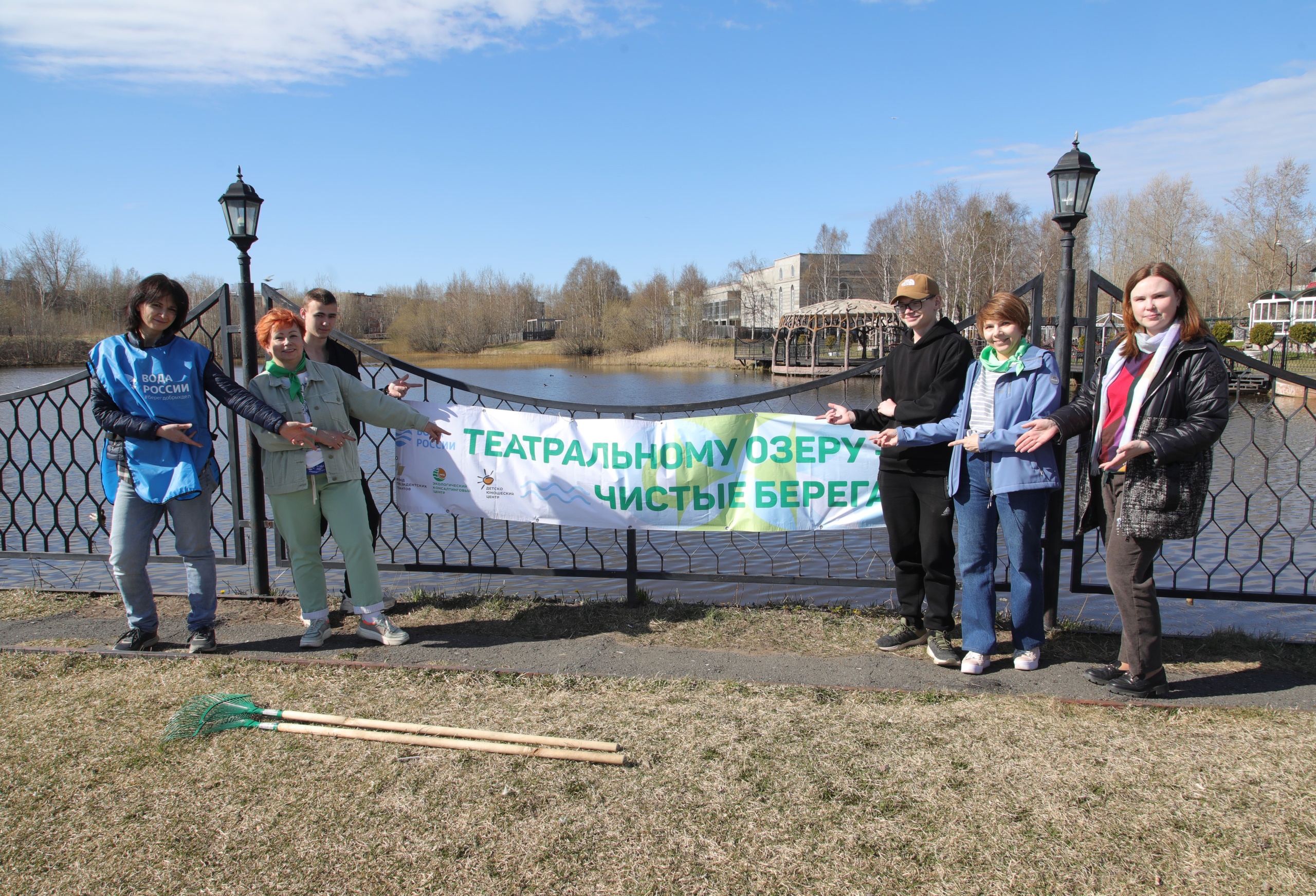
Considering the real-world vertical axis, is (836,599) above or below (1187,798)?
below

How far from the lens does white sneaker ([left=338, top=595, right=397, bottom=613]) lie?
4.82 m

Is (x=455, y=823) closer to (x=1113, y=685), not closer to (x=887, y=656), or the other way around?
(x=887, y=656)

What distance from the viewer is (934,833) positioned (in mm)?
2572

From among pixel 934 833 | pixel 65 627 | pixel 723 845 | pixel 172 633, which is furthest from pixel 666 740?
pixel 65 627

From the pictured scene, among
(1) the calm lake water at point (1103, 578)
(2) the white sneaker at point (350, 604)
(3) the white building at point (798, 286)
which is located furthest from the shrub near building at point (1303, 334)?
(3) the white building at point (798, 286)

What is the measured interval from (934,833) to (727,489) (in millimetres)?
2420

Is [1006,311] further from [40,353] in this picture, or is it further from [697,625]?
[40,353]

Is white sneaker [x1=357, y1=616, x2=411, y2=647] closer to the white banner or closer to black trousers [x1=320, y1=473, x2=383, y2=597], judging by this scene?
black trousers [x1=320, y1=473, x2=383, y2=597]

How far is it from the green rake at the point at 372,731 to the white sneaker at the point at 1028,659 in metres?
2.10

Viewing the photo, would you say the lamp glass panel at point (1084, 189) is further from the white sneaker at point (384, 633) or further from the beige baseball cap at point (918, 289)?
the white sneaker at point (384, 633)

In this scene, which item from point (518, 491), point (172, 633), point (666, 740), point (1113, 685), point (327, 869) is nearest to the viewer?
Result: point (327, 869)

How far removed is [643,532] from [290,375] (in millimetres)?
6325

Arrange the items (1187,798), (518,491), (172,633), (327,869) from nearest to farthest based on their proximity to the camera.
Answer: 1. (327,869)
2. (1187,798)
3. (172,633)
4. (518,491)

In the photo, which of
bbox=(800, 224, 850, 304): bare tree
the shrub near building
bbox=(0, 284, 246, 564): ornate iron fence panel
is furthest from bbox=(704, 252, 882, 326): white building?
bbox=(0, 284, 246, 564): ornate iron fence panel
